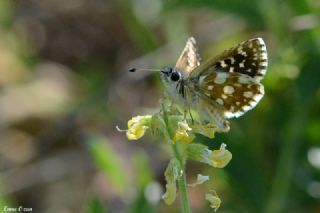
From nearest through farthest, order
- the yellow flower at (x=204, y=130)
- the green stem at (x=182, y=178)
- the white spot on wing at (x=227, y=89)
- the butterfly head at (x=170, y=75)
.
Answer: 1. the green stem at (x=182, y=178)
2. the yellow flower at (x=204, y=130)
3. the butterfly head at (x=170, y=75)
4. the white spot on wing at (x=227, y=89)

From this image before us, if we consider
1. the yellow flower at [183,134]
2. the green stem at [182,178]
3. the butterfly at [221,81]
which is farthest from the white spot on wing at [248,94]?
the yellow flower at [183,134]

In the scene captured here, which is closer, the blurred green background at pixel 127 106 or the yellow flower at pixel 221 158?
the yellow flower at pixel 221 158

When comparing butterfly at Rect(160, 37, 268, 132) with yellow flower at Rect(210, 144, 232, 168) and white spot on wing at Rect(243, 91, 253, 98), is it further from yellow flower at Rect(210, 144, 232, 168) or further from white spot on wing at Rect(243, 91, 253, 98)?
yellow flower at Rect(210, 144, 232, 168)

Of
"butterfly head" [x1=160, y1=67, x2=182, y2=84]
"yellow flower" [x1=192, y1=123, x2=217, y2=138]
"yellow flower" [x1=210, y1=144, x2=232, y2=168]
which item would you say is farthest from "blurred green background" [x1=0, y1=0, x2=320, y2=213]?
"yellow flower" [x1=210, y1=144, x2=232, y2=168]

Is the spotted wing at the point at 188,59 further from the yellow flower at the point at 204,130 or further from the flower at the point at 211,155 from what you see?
the flower at the point at 211,155

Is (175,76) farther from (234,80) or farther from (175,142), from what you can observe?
(175,142)

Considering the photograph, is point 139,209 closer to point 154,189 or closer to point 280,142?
point 154,189

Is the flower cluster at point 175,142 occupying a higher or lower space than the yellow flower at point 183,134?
lower
